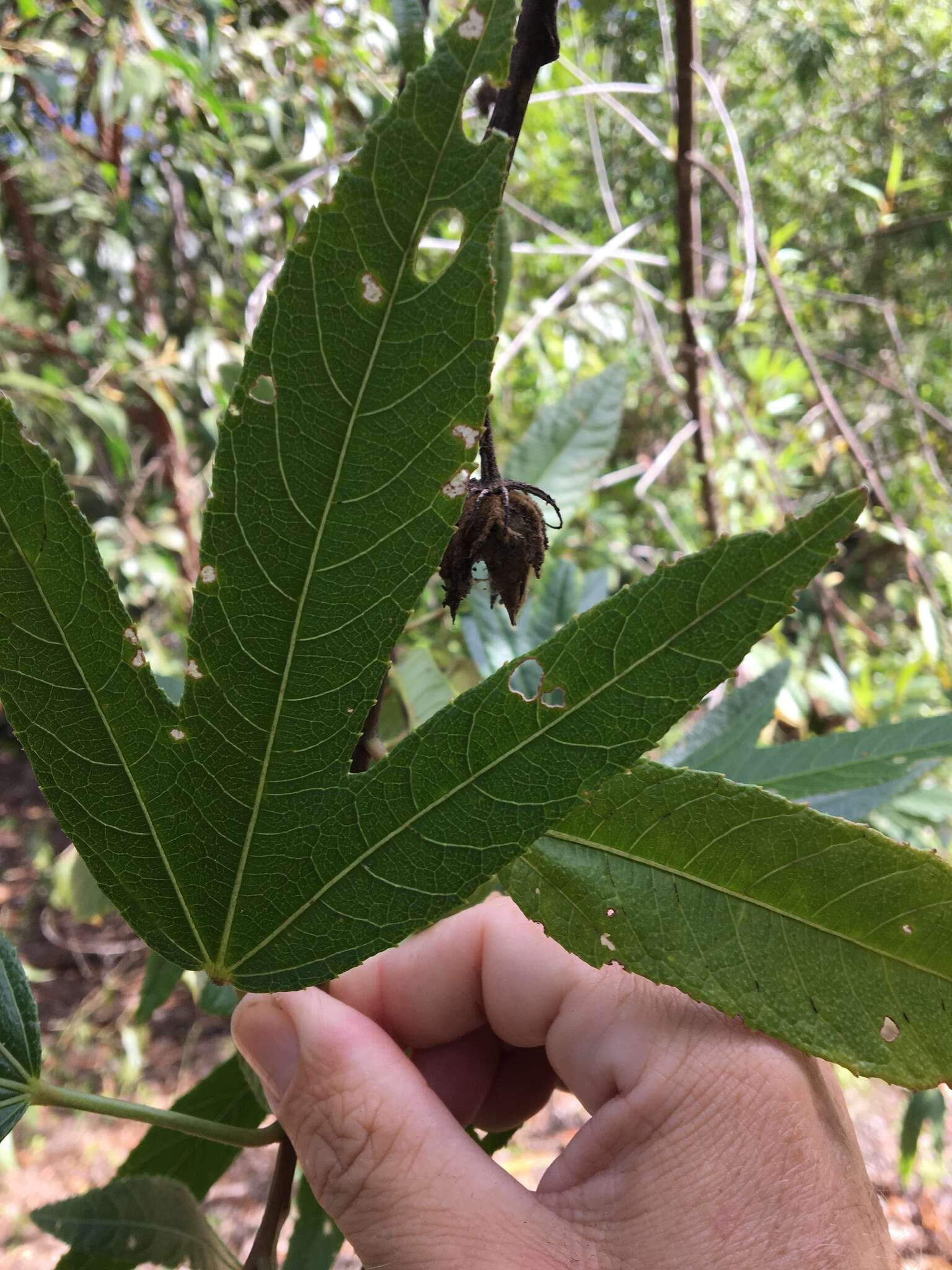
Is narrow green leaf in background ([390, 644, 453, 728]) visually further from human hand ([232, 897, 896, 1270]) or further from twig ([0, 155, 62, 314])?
twig ([0, 155, 62, 314])

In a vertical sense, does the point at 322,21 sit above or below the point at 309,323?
above

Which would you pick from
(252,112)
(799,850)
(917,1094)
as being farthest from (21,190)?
(917,1094)

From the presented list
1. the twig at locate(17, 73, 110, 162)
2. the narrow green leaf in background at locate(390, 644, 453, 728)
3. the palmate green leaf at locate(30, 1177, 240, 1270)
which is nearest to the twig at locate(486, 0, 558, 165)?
the narrow green leaf in background at locate(390, 644, 453, 728)

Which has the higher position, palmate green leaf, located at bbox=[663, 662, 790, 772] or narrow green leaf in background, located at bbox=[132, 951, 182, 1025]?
palmate green leaf, located at bbox=[663, 662, 790, 772]

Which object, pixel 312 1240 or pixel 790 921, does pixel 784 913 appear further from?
pixel 312 1240

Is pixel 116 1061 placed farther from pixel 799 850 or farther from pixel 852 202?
pixel 852 202

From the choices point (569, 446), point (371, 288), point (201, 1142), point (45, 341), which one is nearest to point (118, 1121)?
point (45, 341)

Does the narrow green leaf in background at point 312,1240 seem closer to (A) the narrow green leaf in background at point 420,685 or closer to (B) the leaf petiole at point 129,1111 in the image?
(B) the leaf petiole at point 129,1111
